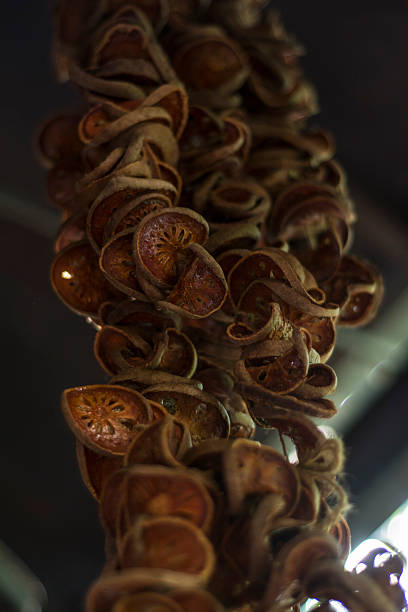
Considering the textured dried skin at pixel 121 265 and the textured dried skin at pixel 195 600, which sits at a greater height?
the textured dried skin at pixel 121 265

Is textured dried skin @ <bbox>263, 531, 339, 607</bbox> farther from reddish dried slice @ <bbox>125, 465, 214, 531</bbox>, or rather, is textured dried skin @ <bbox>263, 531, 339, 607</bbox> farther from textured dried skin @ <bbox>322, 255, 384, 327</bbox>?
textured dried skin @ <bbox>322, 255, 384, 327</bbox>

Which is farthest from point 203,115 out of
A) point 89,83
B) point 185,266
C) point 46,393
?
point 46,393

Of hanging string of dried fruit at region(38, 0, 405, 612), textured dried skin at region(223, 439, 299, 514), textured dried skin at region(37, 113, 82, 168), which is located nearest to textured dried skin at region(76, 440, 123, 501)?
hanging string of dried fruit at region(38, 0, 405, 612)

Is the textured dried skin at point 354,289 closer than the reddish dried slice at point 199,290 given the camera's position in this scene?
No

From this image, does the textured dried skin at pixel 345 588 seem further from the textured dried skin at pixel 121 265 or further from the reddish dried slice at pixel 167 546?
the textured dried skin at pixel 121 265

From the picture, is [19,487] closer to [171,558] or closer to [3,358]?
[3,358]

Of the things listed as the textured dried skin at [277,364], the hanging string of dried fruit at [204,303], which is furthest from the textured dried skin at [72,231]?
the textured dried skin at [277,364]
